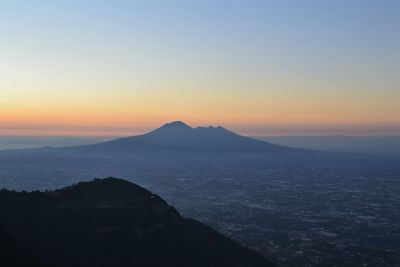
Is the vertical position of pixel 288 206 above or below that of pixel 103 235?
below

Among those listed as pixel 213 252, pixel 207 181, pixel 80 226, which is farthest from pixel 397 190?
pixel 80 226

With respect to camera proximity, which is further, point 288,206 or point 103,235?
point 288,206

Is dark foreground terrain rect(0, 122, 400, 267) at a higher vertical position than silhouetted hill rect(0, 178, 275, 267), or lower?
lower

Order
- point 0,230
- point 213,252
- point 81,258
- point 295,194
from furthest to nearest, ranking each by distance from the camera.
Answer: point 295,194 < point 213,252 < point 81,258 < point 0,230

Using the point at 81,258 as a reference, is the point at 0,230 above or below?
above

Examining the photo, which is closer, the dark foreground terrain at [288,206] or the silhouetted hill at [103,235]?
the silhouetted hill at [103,235]

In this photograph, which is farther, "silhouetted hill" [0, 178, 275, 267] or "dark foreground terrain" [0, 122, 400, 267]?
"dark foreground terrain" [0, 122, 400, 267]

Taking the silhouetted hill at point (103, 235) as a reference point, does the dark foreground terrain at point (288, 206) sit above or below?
below

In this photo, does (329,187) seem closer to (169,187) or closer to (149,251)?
(169,187)
